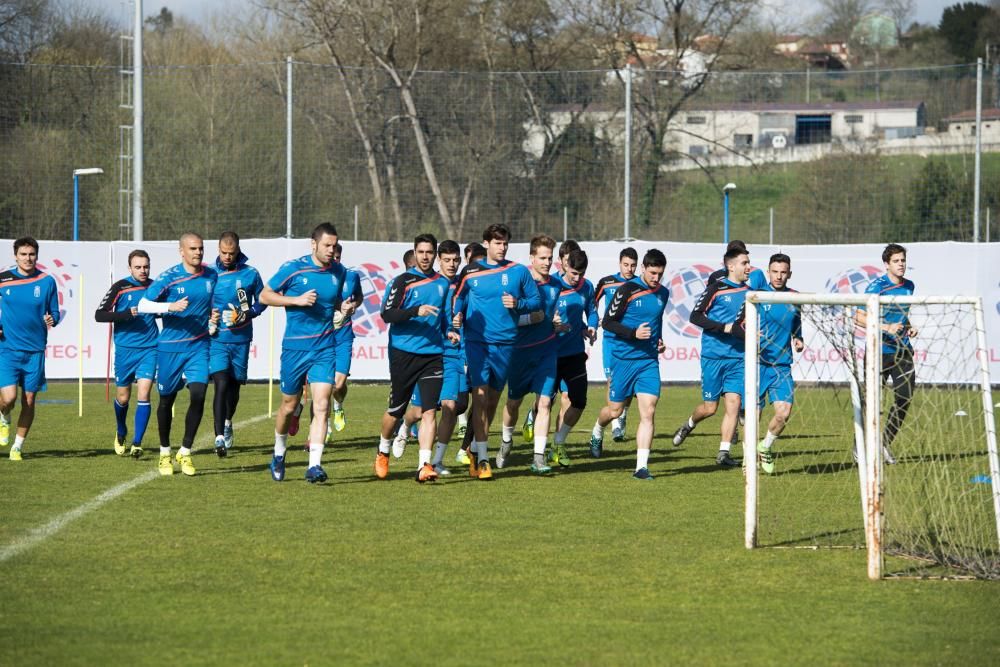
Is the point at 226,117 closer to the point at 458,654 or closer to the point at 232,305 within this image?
the point at 232,305

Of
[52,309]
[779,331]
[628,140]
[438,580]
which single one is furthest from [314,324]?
[628,140]

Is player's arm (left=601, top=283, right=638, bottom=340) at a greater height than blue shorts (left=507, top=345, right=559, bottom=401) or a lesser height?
greater

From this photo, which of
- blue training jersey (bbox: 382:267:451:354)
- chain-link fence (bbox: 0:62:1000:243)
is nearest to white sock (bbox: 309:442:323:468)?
blue training jersey (bbox: 382:267:451:354)

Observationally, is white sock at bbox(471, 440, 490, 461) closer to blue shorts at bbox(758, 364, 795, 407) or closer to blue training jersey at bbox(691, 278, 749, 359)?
blue training jersey at bbox(691, 278, 749, 359)

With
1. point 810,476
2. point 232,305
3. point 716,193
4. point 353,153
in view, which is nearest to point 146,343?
point 232,305

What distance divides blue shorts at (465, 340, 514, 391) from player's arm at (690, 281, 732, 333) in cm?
193

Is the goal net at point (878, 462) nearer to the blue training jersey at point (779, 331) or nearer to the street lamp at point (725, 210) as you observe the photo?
the blue training jersey at point (779, 331)

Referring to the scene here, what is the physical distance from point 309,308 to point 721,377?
419 cm

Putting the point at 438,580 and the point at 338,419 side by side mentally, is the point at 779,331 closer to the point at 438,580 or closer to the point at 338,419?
the point at 338,419

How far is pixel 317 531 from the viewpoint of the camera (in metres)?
9.41

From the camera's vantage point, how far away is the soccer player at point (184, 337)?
12.2 metres

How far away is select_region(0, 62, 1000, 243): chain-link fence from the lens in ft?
82.2

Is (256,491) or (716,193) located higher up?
(716,193)

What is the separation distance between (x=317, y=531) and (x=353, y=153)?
16.6m
